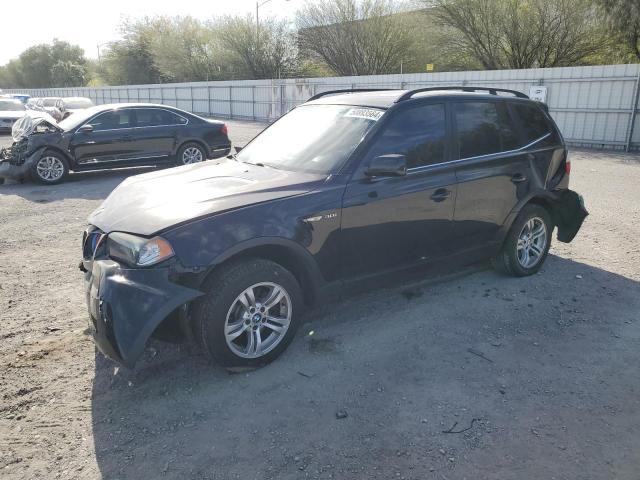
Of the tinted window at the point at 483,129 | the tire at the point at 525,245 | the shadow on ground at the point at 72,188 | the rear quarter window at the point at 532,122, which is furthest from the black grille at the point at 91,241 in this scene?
the shadow on ground at the point at 72,188

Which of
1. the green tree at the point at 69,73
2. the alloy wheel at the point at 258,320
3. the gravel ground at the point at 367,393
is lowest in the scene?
the gravel ground at the point at 367,393

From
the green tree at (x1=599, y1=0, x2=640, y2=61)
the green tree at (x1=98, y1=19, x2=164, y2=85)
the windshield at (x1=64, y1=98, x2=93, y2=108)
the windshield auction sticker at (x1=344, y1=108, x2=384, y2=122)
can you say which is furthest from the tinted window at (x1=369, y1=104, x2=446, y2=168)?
the green tree at (x1=98, y1=19, x2=164, y2=85)

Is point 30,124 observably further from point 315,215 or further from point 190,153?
point 315,215

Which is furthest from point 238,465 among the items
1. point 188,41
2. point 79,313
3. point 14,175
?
point 188,41

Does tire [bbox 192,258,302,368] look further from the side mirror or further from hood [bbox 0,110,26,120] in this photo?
hood [bbox 0,110,26,120]

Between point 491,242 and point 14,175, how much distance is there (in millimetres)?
9596

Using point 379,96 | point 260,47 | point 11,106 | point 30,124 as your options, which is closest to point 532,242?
point 379,96

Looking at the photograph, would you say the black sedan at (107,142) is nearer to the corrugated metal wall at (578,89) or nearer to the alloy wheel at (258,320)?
the alloy wheel at (258,320)

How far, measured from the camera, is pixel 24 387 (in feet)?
11.0

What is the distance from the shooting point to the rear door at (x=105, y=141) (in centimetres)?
1046

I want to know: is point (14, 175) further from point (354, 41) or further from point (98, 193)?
point (354, 41)

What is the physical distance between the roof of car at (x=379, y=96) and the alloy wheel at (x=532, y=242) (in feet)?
4.29

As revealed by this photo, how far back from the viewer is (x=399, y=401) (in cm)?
320

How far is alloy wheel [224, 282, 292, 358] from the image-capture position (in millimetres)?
3383
